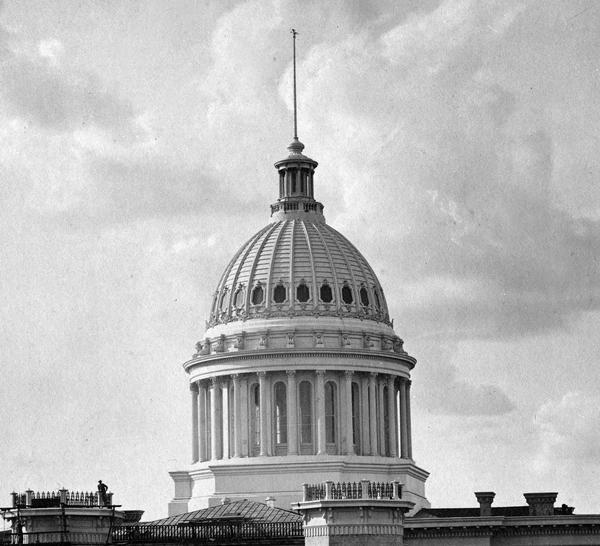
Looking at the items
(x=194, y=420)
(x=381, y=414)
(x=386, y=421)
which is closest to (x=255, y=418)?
(x=194, y=420)

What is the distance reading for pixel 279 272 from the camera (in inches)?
6555

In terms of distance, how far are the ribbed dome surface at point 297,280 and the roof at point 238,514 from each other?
1741cm

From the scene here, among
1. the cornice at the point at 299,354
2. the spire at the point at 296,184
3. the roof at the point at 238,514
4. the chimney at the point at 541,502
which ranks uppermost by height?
the spire at the point at 296,184

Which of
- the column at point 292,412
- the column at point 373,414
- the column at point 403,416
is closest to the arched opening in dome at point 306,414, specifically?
the column at point 292,412

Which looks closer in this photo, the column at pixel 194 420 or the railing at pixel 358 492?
the railing at pixel 358 492

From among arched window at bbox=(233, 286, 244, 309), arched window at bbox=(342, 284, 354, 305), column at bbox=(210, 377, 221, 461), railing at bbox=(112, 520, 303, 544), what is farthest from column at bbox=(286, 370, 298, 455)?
railing at bbox=(112, 520, 303, 544)

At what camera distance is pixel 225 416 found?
166m

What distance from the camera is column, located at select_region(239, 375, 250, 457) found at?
164m

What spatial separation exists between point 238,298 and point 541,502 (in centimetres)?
2737

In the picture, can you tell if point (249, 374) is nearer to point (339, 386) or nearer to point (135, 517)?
point (339, 386)

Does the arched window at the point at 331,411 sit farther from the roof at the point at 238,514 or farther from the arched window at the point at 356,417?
the roof at the point at 238,514

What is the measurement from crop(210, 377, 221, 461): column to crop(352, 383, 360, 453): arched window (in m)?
9.69

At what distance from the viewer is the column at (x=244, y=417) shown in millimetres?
164000

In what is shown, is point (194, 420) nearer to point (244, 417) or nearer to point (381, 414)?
point (244, 417)
